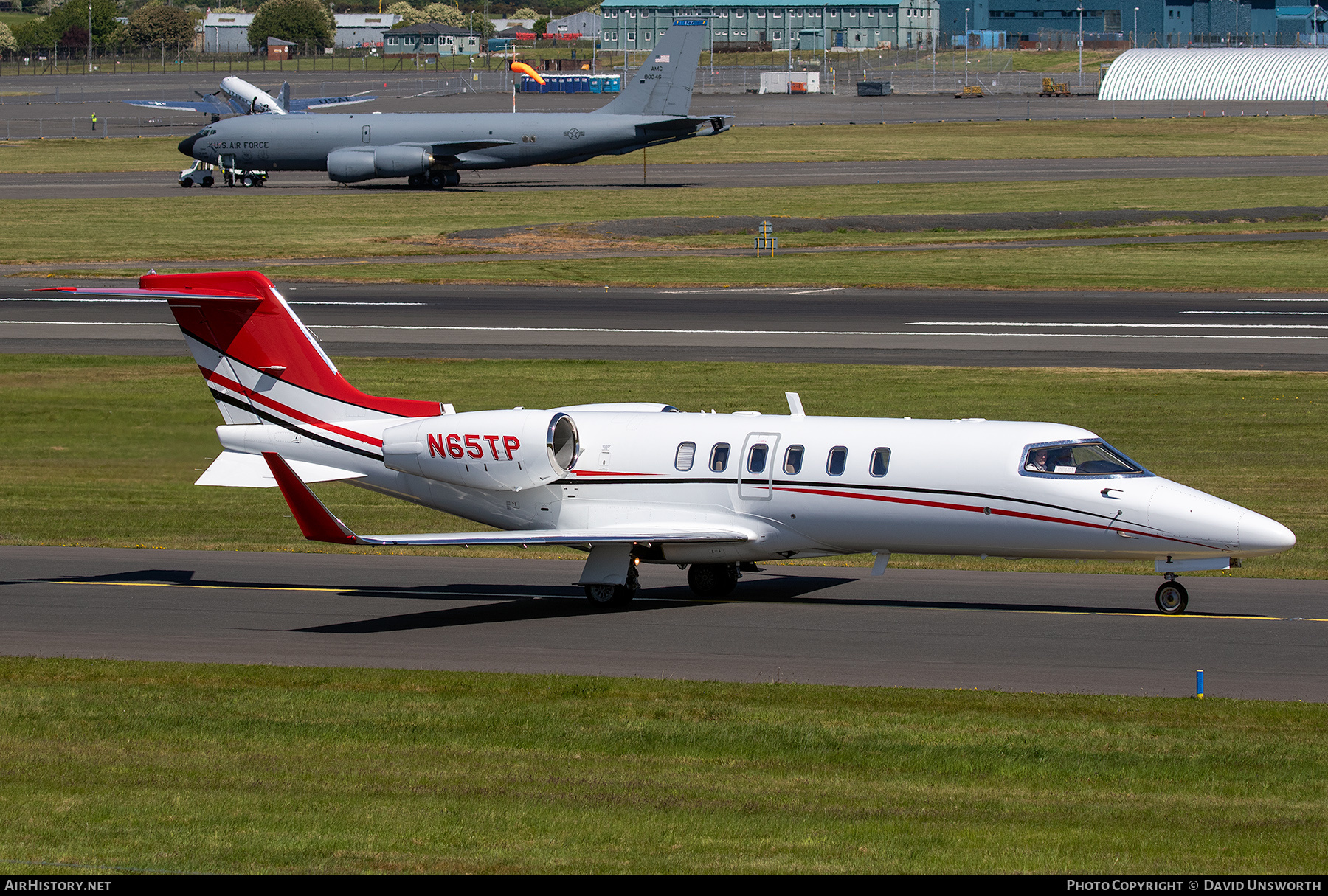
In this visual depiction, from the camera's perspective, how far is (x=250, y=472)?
986 inches

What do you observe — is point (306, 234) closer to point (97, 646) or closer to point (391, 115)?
point (391, 115)

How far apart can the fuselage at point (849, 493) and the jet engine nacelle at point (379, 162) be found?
72.5 metres

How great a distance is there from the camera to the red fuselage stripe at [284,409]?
25156 millimetres

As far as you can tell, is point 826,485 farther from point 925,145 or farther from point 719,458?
point 925,145

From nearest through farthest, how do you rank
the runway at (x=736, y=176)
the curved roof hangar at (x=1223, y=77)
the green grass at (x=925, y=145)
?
the runway at (x=736, y=176) < the green grass at (x=925, y=145) < the curved roof hangar at (x=1223, y=77)

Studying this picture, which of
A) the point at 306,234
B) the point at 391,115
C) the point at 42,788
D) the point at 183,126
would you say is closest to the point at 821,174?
the point at 391,115

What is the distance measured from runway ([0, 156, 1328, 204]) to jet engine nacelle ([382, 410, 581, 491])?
68106mm

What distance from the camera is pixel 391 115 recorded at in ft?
317

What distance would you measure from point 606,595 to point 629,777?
30.3 feet

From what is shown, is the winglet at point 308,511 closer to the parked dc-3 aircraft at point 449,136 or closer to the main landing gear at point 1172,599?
the main landing gear at point 1172,599

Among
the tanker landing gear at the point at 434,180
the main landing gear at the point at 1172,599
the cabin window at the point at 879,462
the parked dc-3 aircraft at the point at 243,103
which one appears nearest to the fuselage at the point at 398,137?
the tanker landing gear at the point at 434,180

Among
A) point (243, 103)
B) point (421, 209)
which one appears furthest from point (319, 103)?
point (421, 209)

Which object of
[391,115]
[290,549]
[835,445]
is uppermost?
[391,115]
